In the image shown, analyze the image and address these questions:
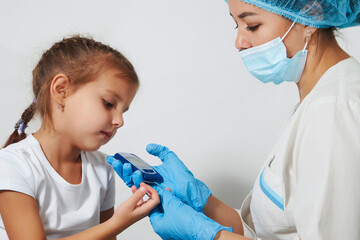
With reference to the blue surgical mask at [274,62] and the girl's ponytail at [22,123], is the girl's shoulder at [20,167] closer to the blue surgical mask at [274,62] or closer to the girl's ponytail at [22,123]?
the girl's ponytail at [22,123]

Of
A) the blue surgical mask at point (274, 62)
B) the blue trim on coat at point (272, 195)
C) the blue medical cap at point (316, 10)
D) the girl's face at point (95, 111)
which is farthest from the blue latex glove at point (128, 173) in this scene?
the blue medical cap at point (316, 10)

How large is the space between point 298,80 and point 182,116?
68cm

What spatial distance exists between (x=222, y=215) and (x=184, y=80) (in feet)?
2.01

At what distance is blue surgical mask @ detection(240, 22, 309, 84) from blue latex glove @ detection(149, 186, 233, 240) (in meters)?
0.43

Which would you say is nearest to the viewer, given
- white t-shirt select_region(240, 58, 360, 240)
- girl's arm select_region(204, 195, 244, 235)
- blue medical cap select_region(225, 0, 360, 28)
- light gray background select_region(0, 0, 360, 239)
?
white t-shirt select_region(240, 58, 360, 240)

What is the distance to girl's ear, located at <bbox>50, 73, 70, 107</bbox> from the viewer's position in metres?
1.24

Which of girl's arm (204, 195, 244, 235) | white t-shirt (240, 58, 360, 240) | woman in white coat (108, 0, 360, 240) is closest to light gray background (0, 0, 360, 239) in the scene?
girl's arm (204, 195, 244, 235)

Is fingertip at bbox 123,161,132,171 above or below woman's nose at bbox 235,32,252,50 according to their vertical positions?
below

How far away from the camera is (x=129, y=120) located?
1789mm

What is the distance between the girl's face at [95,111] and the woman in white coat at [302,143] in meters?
0.10

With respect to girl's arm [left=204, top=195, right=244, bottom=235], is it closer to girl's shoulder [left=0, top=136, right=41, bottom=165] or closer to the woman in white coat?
the woman in white coat

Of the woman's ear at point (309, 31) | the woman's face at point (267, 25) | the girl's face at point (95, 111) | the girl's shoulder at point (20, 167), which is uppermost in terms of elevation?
the woman's face at point (267, 25)

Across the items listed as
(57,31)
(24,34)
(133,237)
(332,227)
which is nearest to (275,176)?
(332,227)

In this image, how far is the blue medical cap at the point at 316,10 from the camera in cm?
104
